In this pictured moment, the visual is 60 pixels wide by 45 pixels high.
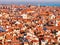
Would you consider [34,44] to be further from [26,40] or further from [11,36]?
[11,36]

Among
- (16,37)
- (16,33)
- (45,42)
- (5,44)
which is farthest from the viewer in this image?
(16,33)

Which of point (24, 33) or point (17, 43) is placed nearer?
A: point (17, 43)

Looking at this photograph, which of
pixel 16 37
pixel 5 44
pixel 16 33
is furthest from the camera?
pixel 16 33

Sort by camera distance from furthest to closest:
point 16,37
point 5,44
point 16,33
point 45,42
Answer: point 16,33 → point 16,37 → point 45,42 → point 5,44

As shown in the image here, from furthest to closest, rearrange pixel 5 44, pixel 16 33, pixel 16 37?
pixel 16 33 < pixel 16 37 < pixel 5 44

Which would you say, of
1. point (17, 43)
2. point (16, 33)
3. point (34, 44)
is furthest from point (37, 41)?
point (16, 33)

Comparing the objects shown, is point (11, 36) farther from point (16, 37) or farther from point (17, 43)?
point (17, 43)

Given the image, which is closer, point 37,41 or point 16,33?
point 37,41

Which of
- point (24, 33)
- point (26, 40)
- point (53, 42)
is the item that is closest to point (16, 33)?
point (24, 33)
